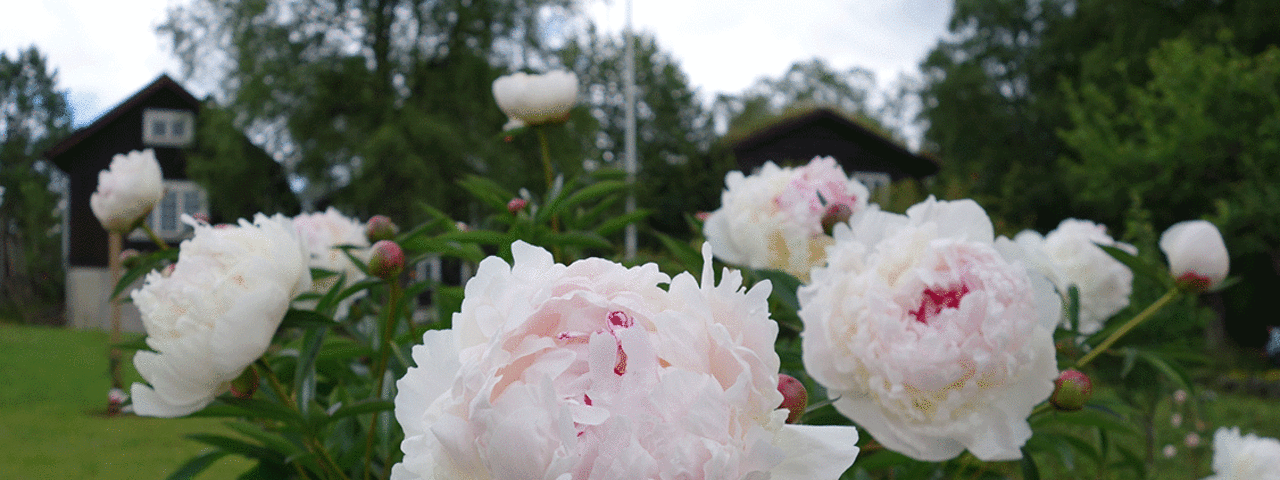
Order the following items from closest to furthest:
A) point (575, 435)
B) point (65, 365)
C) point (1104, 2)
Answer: point (575, 435) → point (65, 365) → point (1104, 2)

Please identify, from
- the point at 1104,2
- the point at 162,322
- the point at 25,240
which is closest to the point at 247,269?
the point at 162,322

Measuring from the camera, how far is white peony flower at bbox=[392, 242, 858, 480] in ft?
1.19

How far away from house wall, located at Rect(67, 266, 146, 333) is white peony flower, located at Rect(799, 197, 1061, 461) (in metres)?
12.7

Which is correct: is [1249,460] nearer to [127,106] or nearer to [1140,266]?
[1140,266]

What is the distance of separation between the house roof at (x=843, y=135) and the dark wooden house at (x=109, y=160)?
847 cm

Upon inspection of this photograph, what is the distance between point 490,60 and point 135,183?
10.7m

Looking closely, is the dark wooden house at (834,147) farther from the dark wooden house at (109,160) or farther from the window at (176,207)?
the dark wooden house at (109,160)

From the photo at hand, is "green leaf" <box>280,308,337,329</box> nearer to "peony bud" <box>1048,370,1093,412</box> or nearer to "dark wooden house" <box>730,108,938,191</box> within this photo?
"peony bud" <box>1048,370,1093,412</box>

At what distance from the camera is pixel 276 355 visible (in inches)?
37.8

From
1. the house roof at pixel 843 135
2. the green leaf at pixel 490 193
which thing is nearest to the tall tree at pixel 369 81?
the house roof at pixel 843 135

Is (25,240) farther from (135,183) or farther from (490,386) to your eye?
(490,386)

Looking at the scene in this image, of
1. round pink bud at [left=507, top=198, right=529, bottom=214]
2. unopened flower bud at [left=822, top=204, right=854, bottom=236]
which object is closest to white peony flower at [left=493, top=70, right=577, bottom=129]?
round pink bud at [left=507, top=198, right=529, bottom=214]

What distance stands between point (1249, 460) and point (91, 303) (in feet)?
45.3

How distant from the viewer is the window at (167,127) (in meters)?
12.0
